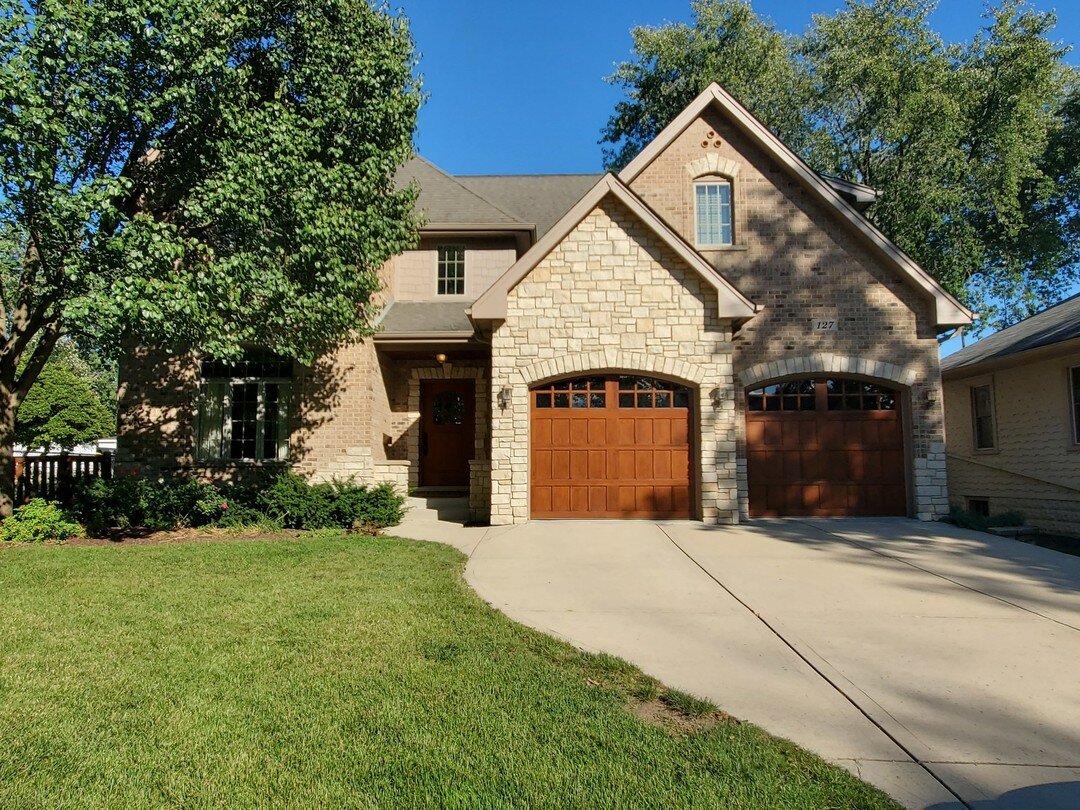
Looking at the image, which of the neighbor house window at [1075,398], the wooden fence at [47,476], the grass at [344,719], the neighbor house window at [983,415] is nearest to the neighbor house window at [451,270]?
the wooden fence at [47,476]

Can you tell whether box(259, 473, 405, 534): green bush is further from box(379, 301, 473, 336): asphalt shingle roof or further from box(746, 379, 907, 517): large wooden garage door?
box(746, 379, 907, 517): large wooden garage door

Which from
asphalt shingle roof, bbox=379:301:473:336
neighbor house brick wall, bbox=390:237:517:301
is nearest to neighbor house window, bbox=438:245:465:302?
neighbor house brick wall, bbox=390:237:517:301

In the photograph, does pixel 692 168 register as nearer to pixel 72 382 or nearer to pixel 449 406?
pixel 449 406

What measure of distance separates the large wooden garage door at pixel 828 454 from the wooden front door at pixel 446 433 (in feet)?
20.8

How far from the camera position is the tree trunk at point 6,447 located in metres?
10.1

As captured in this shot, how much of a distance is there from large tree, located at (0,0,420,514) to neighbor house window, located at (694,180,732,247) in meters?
6.26

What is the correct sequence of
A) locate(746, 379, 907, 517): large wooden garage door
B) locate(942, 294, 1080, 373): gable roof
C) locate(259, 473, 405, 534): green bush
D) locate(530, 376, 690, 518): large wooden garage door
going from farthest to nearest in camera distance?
locate(942, 294, 1080, 373): gable roof < locate(746, 379, 907, 517): large wooden garage door < locate(530, 376, 690, 518): large wooden garage door < locate(259, 473, 405, 534): green bush

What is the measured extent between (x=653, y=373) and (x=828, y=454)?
4097 mm

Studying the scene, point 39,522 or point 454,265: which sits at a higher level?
point 454,265

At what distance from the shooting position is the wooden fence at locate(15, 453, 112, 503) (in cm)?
1156

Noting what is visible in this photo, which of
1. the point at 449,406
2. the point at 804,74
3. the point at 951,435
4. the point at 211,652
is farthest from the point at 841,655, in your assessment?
the point at 804,74

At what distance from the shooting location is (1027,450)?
13523 mm

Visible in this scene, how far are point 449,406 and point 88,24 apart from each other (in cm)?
910

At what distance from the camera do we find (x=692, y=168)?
13.0 metres
